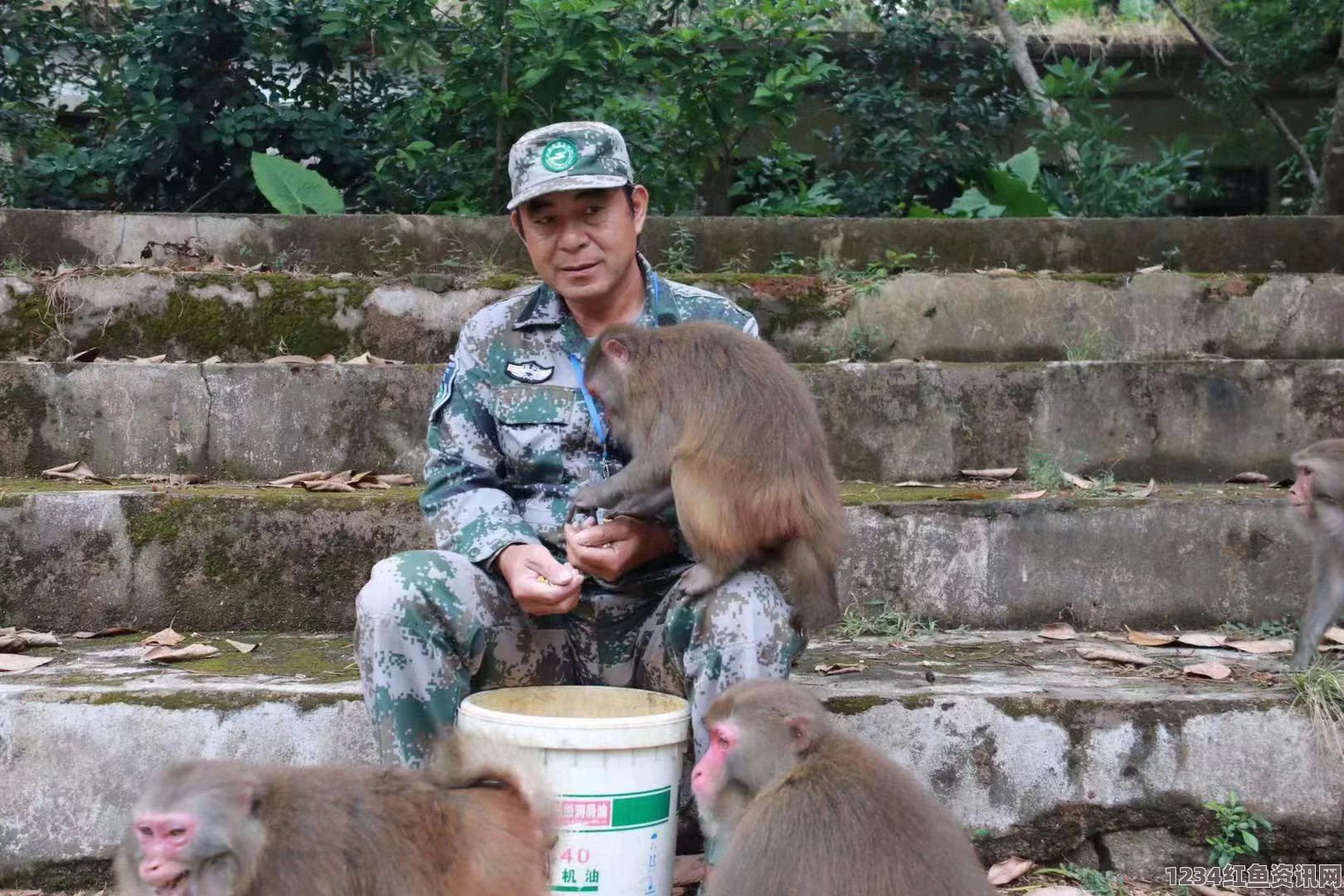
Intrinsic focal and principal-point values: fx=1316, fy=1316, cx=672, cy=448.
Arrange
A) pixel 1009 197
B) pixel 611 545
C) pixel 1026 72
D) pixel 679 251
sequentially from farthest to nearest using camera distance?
pixel 1026 72
pixel 1009 197
pixel 679 251
pixel 611 545

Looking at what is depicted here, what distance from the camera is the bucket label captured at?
274cm

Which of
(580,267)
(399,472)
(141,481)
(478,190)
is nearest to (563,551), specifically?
(580,267)

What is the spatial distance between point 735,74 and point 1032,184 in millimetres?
2112

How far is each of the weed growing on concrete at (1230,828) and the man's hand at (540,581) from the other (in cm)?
179

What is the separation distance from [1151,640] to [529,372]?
2.16 m

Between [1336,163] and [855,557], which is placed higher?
[1336,163]

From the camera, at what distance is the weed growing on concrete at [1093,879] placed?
3361mm

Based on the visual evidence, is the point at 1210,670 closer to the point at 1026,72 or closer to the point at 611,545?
the point at 611,545

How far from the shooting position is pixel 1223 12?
939 cm

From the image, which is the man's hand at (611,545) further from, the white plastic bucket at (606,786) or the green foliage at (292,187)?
the green foliage at (292,187)

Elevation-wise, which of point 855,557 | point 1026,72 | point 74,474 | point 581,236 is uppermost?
point 1026,72

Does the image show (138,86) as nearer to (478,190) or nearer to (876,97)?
(478,190)

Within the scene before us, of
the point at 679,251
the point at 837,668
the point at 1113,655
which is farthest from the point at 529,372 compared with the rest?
the point at 679,251

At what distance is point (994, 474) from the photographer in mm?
4918
